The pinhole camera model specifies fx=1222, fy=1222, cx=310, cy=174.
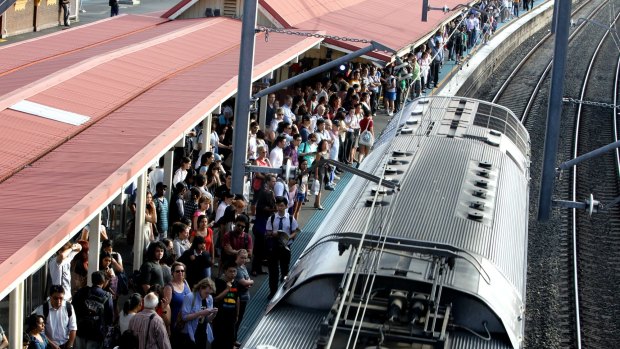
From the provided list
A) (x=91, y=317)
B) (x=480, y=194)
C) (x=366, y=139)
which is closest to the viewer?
(x=91, y=317)

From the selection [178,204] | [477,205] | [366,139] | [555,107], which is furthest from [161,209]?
[366,139]

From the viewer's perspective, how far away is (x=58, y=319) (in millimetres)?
12039

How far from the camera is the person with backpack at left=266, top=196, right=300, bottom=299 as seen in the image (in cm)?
1596

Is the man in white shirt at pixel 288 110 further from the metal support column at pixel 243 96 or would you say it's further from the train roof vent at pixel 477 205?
the train roof vent at pixel 477 205

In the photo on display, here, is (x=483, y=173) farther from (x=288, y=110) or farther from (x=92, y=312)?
(x=288, y=110)

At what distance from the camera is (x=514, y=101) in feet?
117

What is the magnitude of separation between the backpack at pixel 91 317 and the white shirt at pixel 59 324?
31 centimetres

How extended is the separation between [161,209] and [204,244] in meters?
2.05

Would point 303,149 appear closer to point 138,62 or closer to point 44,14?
point 138,62

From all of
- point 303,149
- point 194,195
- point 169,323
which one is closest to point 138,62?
point 303,149

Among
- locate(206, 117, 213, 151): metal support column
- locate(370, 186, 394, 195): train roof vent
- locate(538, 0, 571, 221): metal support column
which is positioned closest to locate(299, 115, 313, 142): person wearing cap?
locate(206, 117, 213, 151): metal support column

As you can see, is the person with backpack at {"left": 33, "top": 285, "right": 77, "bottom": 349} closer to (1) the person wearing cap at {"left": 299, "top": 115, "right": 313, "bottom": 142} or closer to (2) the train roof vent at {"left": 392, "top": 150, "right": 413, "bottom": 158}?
(2) the train roof vent at {"left": 392, "top": 150, "right": 413, "bottom": 158}

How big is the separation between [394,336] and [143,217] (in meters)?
6.31

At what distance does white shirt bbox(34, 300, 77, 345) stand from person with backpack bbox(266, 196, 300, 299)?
422 cm
